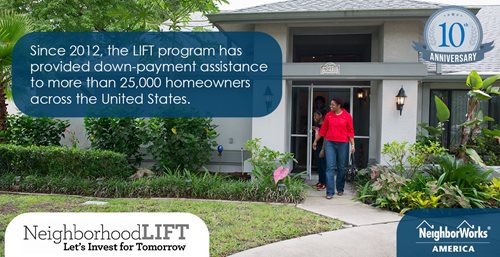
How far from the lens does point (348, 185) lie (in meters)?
9.47

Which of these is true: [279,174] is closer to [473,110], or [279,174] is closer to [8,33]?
[473,110]

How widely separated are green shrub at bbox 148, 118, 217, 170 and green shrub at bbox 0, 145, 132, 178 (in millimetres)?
826

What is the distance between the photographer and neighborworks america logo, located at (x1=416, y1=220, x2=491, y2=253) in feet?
16.9

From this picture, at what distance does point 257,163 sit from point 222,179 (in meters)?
0.77

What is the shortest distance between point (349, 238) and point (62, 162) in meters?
6.20

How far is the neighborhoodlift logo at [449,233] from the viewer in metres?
5.05

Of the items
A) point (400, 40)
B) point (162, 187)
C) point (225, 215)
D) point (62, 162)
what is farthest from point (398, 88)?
point (62, 162)

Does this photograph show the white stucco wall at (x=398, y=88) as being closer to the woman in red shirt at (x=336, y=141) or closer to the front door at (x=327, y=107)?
the front door at (x=327, y=107)

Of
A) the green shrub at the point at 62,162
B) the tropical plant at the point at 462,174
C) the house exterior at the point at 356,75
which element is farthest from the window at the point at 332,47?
the green shrub at the point at 62,162

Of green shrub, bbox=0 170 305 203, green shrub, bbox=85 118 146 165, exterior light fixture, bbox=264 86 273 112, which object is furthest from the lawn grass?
exterior light fixture, bbox=264 86 273 112

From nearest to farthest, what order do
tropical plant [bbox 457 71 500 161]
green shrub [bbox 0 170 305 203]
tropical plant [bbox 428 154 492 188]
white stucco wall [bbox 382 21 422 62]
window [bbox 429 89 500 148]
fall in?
tropical plant [bbox 428 154 492 188] < green shrub [bbox 0 170 305 203] < tropical plant [bbox 457 71 500 161] < white stucco wall [bbox 382 21 422 62] < window [bbox 429 89 500 148]

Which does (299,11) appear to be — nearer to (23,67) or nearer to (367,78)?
(367,78)

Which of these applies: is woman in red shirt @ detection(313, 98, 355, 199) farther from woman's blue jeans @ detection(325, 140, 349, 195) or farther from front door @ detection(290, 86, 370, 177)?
front door @ detection(290, 86, 370, 177)

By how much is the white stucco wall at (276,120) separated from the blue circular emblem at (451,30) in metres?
2.91
